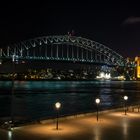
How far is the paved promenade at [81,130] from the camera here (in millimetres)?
10055

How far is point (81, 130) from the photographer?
11172mm

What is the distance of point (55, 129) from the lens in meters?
11.2

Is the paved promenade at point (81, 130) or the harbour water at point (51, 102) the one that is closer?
the paved promenade at point (81, 130)

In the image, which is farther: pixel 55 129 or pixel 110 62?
pixel 110 62

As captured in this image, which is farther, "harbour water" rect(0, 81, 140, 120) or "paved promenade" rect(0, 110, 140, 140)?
"harbour water" rect(0, 81, 140, 120)

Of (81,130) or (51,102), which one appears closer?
(81,130)

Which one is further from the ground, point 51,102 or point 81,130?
point 81,130

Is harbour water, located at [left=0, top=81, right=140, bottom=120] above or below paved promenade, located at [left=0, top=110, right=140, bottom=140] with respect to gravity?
below

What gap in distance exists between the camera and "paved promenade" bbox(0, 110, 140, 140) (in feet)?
33.0

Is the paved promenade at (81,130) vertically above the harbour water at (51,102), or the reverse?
the paved promenade at (81,130)

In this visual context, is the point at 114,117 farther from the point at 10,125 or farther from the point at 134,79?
the point at 134,79

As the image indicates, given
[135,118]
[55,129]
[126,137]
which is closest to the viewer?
[126,137]

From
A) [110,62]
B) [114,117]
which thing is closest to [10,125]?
[114,117]

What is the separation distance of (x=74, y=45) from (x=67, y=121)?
94405 millimetres
